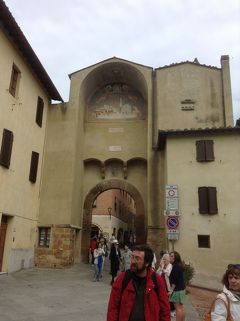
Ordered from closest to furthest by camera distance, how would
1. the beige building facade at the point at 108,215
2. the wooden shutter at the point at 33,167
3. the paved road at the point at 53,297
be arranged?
the paved road at the point at 53,297 < the wooden shutter at the point at 33,167 < the beige building facade at the point at 108,215

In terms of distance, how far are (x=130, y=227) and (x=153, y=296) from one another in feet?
139

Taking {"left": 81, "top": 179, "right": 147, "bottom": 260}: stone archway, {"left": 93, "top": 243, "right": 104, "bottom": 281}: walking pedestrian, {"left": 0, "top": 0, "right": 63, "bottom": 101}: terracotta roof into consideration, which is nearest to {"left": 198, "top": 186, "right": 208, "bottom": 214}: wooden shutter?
{"left": 81, "top": 179, "right": 147, "bottom": 260}: stone archway

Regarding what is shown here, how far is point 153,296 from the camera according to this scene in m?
3.10

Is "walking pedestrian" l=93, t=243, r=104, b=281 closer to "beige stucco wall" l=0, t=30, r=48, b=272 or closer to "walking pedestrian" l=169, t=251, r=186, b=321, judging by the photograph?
"beige stucco wall" l=0, t=30, r=48, b=272

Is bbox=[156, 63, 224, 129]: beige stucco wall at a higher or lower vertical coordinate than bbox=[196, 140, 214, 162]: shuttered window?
higher

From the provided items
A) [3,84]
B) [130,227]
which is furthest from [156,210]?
[130,227]

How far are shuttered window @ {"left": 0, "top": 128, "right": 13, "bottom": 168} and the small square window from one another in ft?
27.2

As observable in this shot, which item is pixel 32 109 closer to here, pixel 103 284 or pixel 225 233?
pixel 103 284

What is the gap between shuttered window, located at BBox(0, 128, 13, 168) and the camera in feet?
41.4

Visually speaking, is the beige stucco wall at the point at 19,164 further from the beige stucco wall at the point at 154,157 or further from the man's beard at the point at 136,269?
the man's beard at the point at 136,269

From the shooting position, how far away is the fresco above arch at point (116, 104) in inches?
766

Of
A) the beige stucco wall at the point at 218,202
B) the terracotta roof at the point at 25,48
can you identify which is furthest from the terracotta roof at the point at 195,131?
the terracotta roof at the point at 25,48

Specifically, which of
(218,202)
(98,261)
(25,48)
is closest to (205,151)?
(218,202)

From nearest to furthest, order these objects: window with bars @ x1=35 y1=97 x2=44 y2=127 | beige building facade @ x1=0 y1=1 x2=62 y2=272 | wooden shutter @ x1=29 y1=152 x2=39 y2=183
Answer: beige building facade @ x1=0 y1=1 x2=62 y2=272
wooden shutter @ x1=29 y1=152 x2=39 y2=183
window with bars @ x1=35 y1=97 x2=44 y2=127
